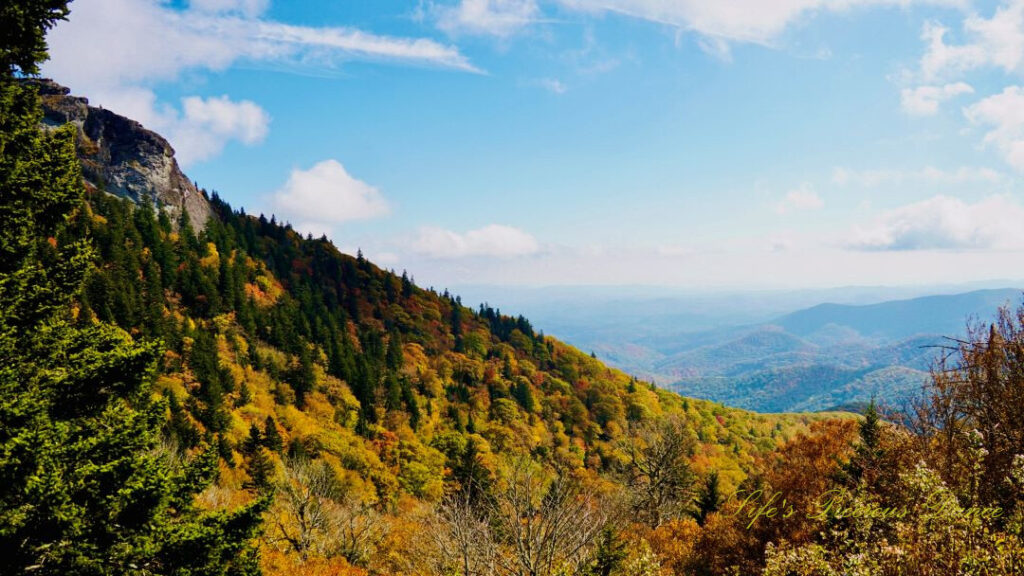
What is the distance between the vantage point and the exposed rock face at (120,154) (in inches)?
4198

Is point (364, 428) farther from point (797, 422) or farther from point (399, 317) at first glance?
point (797, 422)

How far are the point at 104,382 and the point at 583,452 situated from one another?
321 feet

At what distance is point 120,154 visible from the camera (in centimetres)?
11581

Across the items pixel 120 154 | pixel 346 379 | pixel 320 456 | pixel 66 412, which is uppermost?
pixel 120 154

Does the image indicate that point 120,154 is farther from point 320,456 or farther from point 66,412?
point 66,412

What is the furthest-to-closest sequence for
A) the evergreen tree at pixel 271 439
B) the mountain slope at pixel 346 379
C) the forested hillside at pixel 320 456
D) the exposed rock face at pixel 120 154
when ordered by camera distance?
the exposed rock face at pixel 120 154, the evergreen tree at pixel 271 439, the mountain slope at pixel 346 379, the forested hillside at pixel 320 456

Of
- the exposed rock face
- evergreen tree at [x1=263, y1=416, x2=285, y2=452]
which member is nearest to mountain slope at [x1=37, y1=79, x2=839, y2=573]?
evergreen tree at [x1=263, y1=416, x2=285, y2=452]

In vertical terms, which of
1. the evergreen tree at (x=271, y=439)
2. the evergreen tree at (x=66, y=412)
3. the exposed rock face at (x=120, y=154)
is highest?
the exposed rock face at (x=120, y=154)

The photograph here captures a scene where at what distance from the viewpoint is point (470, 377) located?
119 metres

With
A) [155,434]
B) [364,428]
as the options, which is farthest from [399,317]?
[155,434]

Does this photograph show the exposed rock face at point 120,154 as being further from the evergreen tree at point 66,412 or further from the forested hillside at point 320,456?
the evergreen tree at point 66,412

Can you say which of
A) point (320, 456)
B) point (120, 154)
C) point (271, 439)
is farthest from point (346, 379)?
point (120, 154)

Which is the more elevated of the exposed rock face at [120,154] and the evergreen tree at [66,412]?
the exposed rock face at [120,154]

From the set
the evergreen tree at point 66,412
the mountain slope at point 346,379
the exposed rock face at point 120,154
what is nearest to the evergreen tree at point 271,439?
the mountain slope at point 346,379
